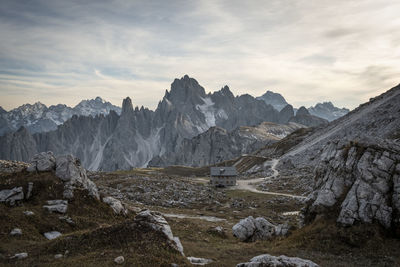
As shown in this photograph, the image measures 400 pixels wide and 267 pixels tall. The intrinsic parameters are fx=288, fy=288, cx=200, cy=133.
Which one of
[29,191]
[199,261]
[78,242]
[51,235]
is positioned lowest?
[199,261]

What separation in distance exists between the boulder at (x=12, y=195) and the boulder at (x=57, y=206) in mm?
2955

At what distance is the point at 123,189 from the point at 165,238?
58.7 metres

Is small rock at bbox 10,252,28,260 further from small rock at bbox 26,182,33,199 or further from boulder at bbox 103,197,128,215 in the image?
boulder at bbox 103,197,128,215

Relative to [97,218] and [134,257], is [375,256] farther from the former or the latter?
[97,218]

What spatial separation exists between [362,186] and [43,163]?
113 feet

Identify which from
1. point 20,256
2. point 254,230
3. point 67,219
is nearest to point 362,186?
point 254,230

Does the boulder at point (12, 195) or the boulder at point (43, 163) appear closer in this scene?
the boulder at point (12, 195)

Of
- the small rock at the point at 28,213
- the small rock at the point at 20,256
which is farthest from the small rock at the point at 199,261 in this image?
the small rock at the point at 28,213

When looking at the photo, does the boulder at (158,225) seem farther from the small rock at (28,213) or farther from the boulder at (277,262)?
the small rock at (28,213)

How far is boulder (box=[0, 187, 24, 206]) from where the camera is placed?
28880 millimetres

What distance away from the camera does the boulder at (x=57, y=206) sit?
2853cm

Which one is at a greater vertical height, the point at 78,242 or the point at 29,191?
the point at 29,191

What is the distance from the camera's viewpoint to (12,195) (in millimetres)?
29406

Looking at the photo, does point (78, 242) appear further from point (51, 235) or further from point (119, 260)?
point (51, 235)
